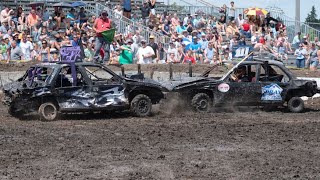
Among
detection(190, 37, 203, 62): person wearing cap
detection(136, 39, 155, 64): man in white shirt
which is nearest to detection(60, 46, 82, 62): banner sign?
detection(136, 39, 155, 64): man in white shirt

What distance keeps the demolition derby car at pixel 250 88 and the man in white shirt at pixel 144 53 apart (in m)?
7.19

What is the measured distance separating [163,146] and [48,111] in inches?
193

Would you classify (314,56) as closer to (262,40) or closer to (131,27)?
(262,40)

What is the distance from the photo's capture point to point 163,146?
13.0m

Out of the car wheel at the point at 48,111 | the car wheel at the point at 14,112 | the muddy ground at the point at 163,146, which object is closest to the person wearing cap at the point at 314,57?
the muddy ground at the point at 163,146

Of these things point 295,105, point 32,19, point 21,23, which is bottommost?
point 295,105

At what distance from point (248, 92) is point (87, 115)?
14.3ft

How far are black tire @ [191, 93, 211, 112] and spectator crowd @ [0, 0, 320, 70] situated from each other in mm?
6243

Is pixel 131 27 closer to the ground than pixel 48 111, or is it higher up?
higher up

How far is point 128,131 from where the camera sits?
15.0 metres

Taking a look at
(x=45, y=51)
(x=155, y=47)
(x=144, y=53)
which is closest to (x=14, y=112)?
(x=45, y=51)

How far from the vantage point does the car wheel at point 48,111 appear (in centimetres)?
1691

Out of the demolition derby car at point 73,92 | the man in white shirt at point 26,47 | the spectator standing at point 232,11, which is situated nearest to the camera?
the demolition derby car at point 73,92

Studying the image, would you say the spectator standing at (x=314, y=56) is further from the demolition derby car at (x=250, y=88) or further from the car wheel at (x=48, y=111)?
the car wheel at (x=48, y=111)
